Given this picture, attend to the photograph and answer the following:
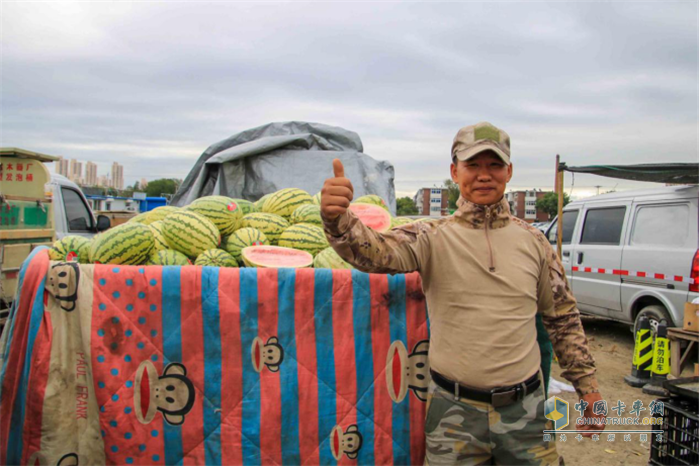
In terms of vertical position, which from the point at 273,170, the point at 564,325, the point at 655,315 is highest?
the point at 273,170

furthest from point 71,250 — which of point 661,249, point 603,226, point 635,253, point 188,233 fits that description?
point 603,226

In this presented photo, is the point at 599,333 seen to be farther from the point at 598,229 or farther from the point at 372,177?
the point at 372,177

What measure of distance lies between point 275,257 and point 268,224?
618mm

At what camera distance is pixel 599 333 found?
836 centimetres

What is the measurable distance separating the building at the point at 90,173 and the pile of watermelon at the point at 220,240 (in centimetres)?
10905

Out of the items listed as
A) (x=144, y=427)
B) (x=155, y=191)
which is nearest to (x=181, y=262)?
(x=144, y=427)

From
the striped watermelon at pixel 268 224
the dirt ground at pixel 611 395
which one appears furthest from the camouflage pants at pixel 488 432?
the striped watermelon at pixel 268 224

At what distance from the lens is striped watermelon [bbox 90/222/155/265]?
286 centimetres

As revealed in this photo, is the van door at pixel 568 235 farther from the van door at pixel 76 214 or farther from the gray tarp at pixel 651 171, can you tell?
the van door at pixel 76 214

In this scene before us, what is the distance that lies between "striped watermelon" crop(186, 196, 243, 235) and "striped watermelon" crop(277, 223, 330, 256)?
0.41m

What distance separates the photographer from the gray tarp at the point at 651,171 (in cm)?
621

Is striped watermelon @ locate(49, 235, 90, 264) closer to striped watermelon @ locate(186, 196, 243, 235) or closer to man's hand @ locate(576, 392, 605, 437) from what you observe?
striped watermelon @ locate(186, 196, 243, 235)

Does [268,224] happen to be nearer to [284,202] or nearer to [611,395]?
[284,202]

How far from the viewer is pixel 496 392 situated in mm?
1967
